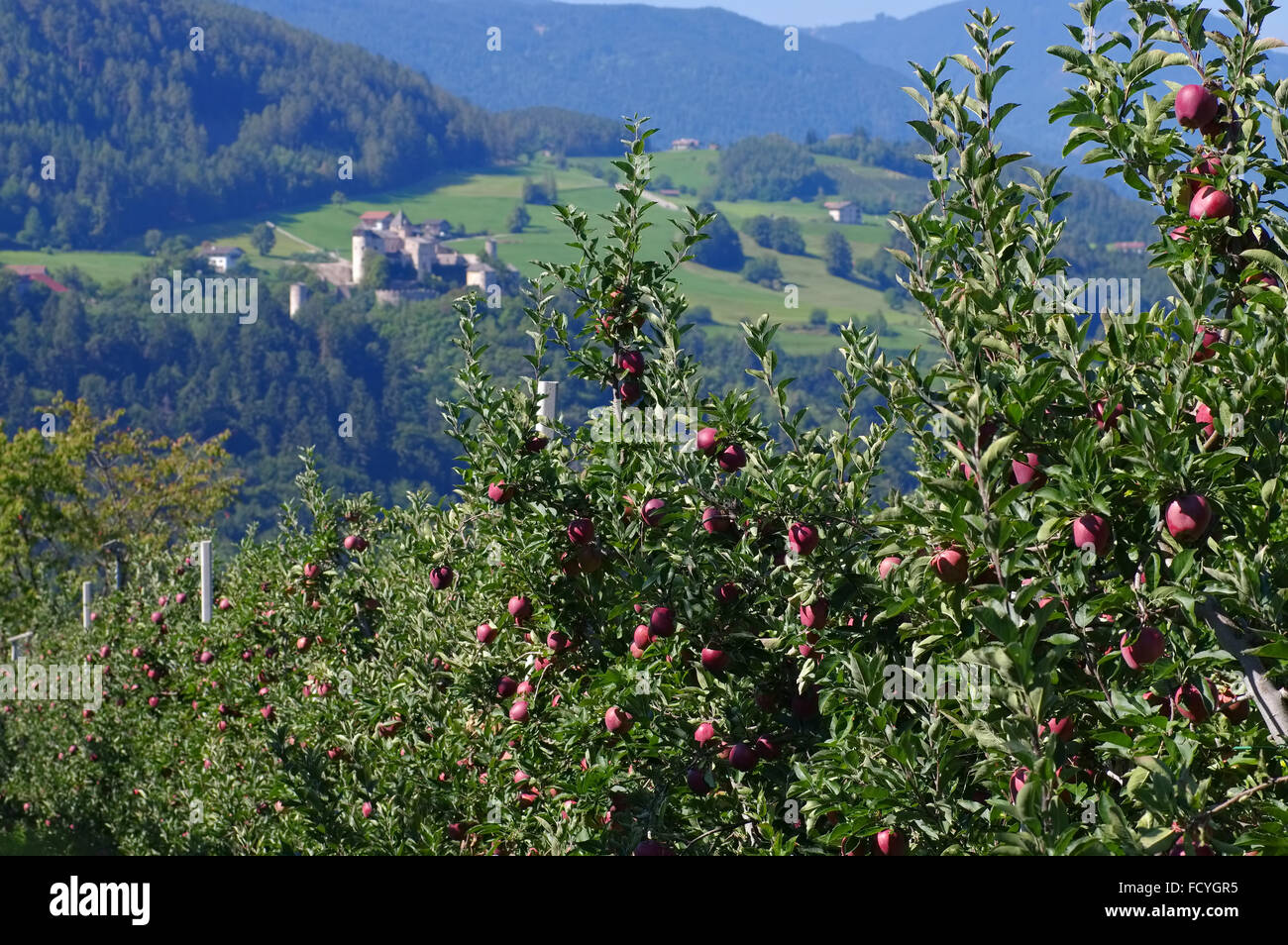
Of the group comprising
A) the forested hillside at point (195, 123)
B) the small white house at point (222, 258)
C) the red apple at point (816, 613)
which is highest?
the forested hillside at point (195, 123)

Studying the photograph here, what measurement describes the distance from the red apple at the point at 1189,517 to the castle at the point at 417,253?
317 feet

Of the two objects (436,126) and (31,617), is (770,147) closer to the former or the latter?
(436,126)

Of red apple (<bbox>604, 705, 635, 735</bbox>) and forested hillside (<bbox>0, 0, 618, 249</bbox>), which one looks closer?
red apple (<bbox>604, 705, 635, 735</bbox>)

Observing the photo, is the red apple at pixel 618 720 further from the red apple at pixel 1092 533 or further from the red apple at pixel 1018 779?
the red apple at pixel 1092 533

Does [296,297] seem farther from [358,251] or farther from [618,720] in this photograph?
[618,720]

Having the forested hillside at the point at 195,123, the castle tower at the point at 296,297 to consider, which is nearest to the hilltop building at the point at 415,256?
the castle tower at the point at 296,297

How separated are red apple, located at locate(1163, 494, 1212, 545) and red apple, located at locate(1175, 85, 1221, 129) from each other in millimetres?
965

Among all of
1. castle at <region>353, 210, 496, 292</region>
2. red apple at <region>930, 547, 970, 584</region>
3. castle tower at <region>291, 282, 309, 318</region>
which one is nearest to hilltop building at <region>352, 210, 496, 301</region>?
castle at <region>353, 210, 496, 292</region>

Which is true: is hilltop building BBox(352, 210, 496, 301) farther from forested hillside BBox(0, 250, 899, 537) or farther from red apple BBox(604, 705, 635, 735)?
red apple BBox(604, 705, 635, 735)

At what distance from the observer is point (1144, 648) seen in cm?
232

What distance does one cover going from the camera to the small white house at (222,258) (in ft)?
346

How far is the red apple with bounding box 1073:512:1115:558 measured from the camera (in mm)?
2297

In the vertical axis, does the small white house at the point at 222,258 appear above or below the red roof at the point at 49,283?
above

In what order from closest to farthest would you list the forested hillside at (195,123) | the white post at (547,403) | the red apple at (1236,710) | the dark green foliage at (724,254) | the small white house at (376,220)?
the red apple at (1236,710) < the white post at (547,403) < the dark green foliage at (724,254) < the small white house at (376,220) < the forested hillside at (195,123)
